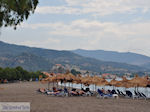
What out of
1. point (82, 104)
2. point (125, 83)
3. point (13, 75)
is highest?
point (13, 75)

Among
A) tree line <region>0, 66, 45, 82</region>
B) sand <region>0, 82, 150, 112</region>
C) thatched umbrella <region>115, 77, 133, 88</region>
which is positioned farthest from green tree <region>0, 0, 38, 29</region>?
tree line <region>0, 66, 45, 82</region>

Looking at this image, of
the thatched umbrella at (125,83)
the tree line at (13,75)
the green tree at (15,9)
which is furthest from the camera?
the tree line at (13,75)

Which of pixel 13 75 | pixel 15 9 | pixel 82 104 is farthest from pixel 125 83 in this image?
pixel 13 75

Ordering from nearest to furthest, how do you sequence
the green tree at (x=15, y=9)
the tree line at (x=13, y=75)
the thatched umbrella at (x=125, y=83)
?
the green tree at (x=15, y=9)
the thatched umbrella at (x=125, y=83)
the tree line at (x=13, y=75)

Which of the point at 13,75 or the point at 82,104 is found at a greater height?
the point at 13,75

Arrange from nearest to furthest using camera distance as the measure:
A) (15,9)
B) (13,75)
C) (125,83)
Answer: (15,9) < (125,83) < (13,75)

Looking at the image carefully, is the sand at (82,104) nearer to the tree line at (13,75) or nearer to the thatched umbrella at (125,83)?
the thatched umbrella at (125,83)

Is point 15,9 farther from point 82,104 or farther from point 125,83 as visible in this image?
point 125,83

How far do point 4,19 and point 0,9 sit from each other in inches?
33.6

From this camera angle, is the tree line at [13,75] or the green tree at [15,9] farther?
the tree line at [13,75]

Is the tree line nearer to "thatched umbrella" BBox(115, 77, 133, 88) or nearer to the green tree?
"thatched umbrella" BBox(115, 77, 133, 88)

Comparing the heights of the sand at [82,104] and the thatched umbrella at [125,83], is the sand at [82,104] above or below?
below

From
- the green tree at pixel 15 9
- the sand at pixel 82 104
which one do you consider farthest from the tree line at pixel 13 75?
the green tree at pixel 15 9

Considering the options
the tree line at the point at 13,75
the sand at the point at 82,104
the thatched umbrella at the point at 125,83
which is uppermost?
the tree line at the point at 13,75
